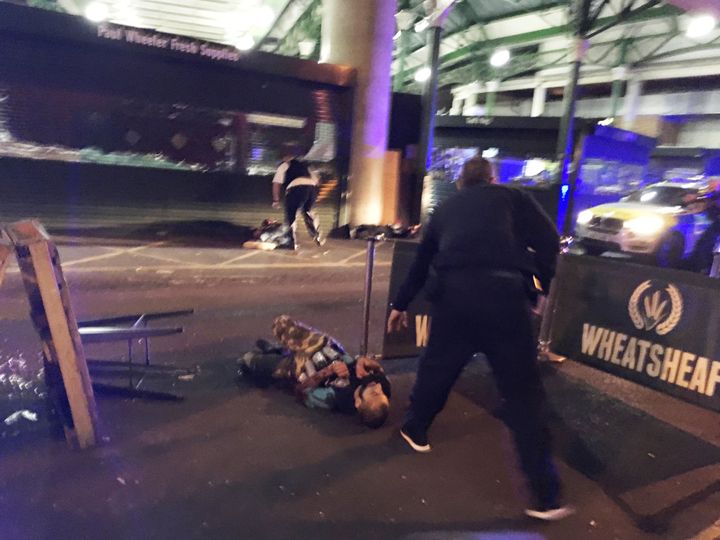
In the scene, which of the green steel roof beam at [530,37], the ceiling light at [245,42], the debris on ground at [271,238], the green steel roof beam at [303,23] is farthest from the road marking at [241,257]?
the ceiling light at [245,42]

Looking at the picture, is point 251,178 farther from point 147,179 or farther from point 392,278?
point 392,278

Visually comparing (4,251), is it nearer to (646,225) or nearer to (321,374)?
(321,374)

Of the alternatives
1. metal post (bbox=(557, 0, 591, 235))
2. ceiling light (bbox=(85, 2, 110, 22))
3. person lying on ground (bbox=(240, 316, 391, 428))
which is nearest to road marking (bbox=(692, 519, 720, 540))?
person lying on ground (bbox=(240, 316, 391, 428))

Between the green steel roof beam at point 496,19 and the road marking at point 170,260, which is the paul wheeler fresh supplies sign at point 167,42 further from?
the green steel roof beam at point 496,19

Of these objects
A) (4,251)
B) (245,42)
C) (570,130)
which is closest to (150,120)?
(4,251)

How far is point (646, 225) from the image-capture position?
10352mm

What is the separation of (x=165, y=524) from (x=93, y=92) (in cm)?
1067

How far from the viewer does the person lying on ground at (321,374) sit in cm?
414

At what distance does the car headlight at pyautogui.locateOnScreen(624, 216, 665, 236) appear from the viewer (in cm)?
1027

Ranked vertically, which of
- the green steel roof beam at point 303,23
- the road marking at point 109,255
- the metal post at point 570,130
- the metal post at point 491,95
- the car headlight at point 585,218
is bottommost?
the road marking at point 109,255

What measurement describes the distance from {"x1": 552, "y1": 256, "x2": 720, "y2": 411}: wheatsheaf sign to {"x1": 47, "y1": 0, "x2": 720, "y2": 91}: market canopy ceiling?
13666 millimetres

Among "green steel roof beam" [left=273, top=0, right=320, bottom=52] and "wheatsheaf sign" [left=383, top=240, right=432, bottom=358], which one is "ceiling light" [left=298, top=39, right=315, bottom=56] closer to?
"green steel roof beam" [left=273, top=0, right=320, bottom=52]

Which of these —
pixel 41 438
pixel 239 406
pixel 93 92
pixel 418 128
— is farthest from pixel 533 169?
pixel 41 438

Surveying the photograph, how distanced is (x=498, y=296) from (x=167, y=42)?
10.8 meters
